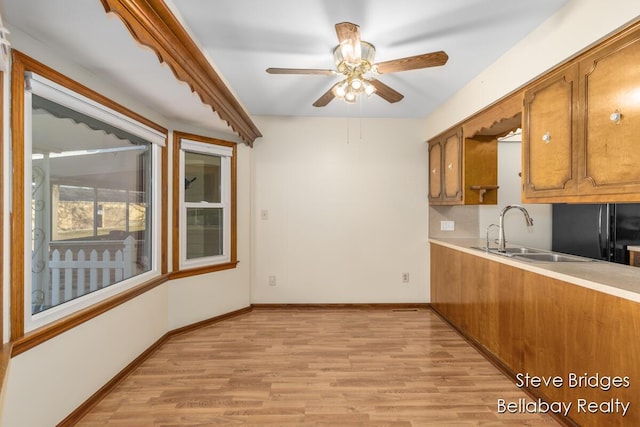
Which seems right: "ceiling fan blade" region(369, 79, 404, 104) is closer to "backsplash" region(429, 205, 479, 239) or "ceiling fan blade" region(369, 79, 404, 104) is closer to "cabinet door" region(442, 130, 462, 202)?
"cabinet door" region(442, 130, 462, 202)

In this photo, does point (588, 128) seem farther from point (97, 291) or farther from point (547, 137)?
point (97, 291)

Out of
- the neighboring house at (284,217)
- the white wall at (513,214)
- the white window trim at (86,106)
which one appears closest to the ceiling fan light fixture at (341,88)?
the neighboring house at (284,217)

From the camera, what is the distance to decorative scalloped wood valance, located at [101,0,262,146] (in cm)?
139

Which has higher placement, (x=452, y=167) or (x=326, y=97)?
(x=326, y=97)

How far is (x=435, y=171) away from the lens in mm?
3828

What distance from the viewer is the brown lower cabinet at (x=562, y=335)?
148cm

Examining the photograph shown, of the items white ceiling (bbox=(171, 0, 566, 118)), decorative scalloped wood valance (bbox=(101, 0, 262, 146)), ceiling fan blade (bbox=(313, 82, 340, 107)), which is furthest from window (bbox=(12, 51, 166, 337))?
ceiling fan blade (bbox=(313, 82, 340, 107))

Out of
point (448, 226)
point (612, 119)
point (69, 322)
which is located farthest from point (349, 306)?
point (612, 119)

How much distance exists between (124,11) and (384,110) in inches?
112

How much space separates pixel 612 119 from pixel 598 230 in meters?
2.18

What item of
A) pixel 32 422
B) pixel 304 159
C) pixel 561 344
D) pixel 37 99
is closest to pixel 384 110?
pixel 304 159

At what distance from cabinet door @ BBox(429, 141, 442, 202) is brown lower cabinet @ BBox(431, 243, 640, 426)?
3.52 feet

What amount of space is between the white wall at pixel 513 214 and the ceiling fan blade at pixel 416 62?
2565 millimetres

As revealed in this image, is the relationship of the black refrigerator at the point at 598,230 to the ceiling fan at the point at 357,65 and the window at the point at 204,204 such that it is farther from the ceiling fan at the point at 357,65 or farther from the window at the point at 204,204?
the window at the point at 204,204
